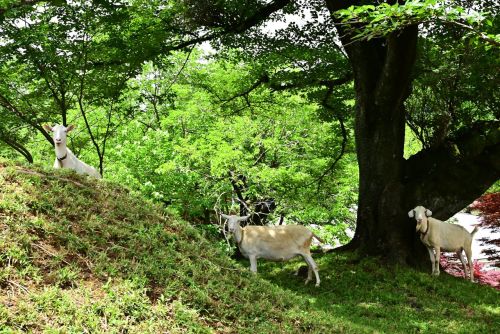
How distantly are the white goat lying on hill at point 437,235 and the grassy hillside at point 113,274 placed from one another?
3.08 m

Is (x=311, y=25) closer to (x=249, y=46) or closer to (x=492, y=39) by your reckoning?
(x=249, y=46)

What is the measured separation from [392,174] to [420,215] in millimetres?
1323

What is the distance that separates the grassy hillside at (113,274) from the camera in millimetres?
3496

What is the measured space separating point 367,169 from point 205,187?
4.77 meters

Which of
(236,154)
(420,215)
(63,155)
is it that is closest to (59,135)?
(63,155)

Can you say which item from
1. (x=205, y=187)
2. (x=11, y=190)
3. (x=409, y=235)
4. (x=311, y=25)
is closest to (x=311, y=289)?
(x=409, y=235)

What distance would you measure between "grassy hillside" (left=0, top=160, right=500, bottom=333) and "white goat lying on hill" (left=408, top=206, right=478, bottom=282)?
3080mm

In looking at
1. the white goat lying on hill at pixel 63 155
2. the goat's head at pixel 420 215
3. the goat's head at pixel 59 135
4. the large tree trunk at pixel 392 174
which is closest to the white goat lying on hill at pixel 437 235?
the goat's head at pixel 420 215

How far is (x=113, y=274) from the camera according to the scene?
4.11m

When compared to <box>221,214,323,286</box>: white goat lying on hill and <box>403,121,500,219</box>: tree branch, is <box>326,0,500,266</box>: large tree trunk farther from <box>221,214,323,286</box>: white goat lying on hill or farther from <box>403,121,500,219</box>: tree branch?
<box>221,214,323,286</box>: white goat lying on hill

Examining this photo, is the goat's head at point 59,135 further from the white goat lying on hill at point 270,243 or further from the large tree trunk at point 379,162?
the large tree trunk at point 379,162

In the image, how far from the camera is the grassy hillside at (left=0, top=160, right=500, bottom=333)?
3496 millimetres

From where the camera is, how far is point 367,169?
11.0 meters

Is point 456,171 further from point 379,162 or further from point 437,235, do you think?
point 379,162
